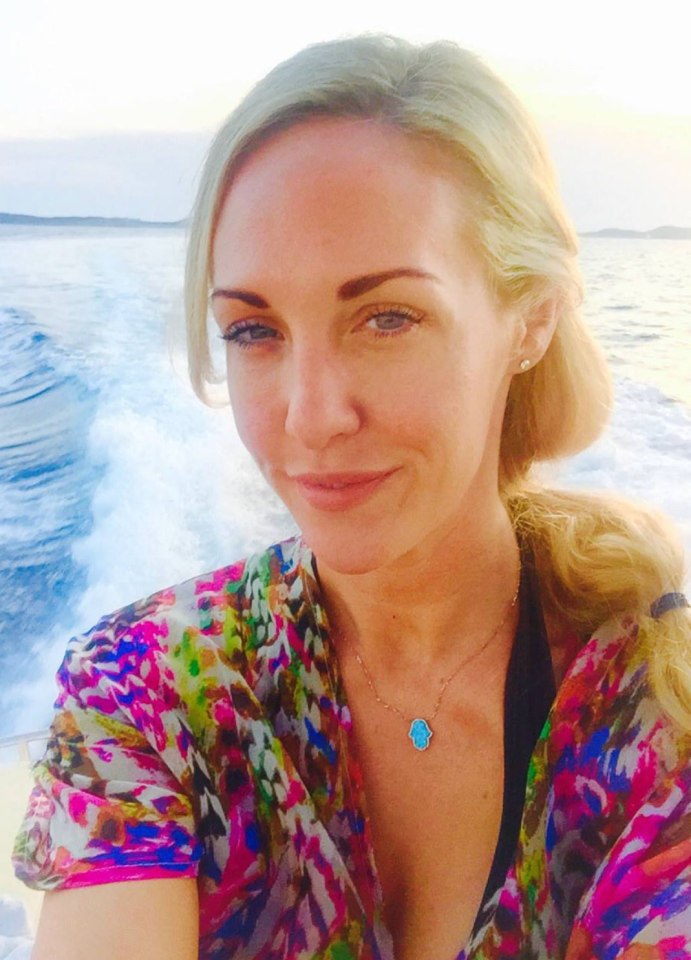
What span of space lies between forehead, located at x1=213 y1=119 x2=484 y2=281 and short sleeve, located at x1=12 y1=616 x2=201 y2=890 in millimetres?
383

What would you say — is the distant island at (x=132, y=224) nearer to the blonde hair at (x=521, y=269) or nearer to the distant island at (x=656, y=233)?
the distant island at (x=656, y=233)

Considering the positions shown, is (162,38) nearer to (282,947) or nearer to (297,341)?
(297,341)

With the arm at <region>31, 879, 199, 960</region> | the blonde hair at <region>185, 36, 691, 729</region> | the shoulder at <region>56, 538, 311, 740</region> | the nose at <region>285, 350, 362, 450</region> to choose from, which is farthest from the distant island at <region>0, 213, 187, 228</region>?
the arm at <region>31, 879, 199, 960</region>

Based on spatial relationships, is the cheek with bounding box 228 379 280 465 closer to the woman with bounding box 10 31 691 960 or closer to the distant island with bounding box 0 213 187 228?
the woman with bounding box 10 31 691 960

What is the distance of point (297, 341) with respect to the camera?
72 centimetres

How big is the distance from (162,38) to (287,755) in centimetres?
137

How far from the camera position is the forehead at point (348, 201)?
0.68m

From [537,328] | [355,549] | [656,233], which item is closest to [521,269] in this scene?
[537,328]

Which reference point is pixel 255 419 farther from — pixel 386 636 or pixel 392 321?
pixel 386 636

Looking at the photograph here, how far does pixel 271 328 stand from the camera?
2.49ft

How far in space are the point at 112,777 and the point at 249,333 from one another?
1.33 feet

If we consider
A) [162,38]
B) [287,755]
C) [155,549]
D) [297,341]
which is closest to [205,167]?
[297,341]

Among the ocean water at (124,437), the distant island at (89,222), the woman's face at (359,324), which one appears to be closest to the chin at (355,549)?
the woman's face at (359,324)

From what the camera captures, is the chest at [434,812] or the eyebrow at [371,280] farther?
the chest at [434,812]
